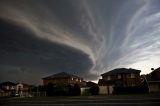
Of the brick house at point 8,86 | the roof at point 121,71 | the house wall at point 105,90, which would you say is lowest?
the house wall at point 105,90

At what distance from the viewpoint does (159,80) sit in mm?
57906

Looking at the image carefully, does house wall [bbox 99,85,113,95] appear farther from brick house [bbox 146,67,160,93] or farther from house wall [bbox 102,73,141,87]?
brick house [bbox 146,67,160,93]

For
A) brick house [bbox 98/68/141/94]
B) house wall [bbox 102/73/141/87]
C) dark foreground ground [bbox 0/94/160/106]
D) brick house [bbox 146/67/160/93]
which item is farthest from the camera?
house wall [bbox 102/73/141/87]

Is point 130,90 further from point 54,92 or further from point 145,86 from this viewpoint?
point 54,92

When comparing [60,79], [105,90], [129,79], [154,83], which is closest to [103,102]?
[154,83]

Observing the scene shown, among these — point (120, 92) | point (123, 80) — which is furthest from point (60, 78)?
point (120, 92)

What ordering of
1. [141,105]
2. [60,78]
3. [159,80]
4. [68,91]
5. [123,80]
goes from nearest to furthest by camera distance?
1. [141,105]
2. [159,80]
3. [68,91]
4. [123,80]
5. [60,78]

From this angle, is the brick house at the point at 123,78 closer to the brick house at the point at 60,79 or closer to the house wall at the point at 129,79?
the house wall at the point at 129,79

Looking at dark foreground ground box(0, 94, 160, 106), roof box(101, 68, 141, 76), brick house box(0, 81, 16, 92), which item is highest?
roof box(101, 68, 141, 76)

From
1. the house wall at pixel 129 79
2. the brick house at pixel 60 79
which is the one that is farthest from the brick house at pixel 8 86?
the house wall at pixel 129 79

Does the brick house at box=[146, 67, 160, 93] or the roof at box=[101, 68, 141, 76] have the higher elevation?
the roof at box=[101, 68, 141, 76]

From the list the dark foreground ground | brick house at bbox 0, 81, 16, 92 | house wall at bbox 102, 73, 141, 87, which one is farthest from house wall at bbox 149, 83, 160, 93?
brick house at bbox 0, 81, 16, 92

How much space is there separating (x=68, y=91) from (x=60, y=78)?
33832 millimetres

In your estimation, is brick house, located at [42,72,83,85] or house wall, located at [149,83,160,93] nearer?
house wall, located at [149,83,160,93]
